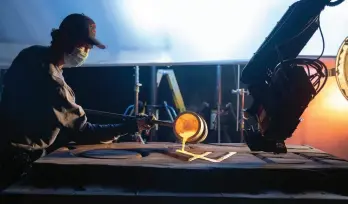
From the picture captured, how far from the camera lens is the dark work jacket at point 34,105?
2.59 metres

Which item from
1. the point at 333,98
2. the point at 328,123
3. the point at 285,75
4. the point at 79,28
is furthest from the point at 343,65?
the point at 79,28

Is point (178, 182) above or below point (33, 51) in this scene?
below

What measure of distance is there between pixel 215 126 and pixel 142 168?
2767 millimetres

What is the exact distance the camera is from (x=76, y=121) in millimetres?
2750

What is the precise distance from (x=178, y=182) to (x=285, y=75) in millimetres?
880

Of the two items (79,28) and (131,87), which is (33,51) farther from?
(131,87)

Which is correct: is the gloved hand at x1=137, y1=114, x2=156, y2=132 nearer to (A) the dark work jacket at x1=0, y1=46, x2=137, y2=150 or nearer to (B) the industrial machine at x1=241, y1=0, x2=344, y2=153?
(A) the dark work jacket at x1=0, y1=46, x2=137, y2=150

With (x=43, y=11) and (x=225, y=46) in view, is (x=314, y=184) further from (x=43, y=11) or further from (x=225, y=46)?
(x=43, y=11)

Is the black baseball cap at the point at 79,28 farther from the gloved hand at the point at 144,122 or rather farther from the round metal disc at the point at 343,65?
the round metal disc at the point at 343,65

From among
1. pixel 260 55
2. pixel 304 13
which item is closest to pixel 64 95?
pixel 260 55

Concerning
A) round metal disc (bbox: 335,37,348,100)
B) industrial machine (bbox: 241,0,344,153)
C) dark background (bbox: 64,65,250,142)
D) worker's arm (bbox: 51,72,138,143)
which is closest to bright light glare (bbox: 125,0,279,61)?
dark background (bbox: 64,65,250,142)

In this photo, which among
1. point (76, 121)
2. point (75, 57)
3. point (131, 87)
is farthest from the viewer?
point (131, 87)

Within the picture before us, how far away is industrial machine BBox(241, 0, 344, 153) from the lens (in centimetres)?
219

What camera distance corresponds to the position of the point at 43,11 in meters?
4.30
